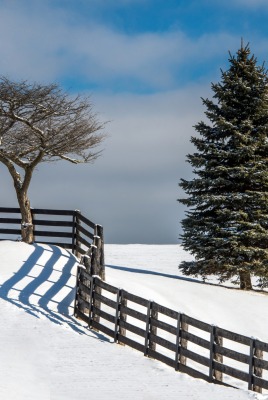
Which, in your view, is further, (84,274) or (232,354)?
(84,274)

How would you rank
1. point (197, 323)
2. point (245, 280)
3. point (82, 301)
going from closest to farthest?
point (197, 323), point (82, 301), point (245, 280)

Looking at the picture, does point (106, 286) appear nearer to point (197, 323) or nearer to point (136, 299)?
point (136, 299)

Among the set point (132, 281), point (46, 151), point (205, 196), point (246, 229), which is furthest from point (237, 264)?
point (46, 151)

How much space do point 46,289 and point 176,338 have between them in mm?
6236

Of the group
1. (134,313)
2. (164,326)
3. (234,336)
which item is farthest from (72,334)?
(234,336)

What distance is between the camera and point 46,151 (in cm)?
2728

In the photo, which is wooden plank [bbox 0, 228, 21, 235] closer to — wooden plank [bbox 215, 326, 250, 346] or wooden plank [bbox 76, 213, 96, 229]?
wooden plank [bbox 76, 213, 96, 229]

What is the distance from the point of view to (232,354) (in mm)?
11438

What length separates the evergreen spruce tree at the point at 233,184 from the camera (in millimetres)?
27234

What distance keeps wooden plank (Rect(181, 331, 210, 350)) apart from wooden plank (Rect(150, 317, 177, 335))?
204mm

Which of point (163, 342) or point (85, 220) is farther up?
point (85, 220)

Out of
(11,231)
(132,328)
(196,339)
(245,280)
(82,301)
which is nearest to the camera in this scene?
(196,339)

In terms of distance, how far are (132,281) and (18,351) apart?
10844 mm

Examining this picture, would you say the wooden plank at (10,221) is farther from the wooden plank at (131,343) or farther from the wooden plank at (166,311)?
the wooden plank at (166,311)
